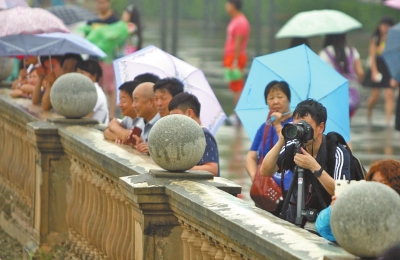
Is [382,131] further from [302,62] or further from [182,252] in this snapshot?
[182,252]

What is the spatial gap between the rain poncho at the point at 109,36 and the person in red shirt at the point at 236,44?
8.70 feet

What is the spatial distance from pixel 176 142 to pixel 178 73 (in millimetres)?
3398

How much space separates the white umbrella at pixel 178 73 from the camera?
28.3 feet

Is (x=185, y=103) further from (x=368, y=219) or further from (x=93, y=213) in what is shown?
(x=368, y=219)

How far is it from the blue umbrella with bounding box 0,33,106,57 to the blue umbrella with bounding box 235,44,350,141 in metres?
2.59

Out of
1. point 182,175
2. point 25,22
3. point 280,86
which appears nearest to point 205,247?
point 182,175

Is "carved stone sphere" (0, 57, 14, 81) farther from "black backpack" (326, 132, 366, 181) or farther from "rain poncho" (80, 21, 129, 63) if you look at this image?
"black backpack" (326, 132, 366, 181)

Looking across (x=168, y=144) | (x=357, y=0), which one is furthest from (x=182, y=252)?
(x=357, y=0)

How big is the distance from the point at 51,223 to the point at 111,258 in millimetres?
1597

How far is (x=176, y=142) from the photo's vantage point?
560 cm

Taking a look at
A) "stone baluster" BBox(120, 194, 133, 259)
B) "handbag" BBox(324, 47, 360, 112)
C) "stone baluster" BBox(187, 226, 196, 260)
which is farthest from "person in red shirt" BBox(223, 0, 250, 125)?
"stone baluster" BBox(187, 226, 196, 260)

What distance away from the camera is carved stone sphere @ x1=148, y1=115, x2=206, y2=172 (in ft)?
18.4

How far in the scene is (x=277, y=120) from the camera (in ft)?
23.5

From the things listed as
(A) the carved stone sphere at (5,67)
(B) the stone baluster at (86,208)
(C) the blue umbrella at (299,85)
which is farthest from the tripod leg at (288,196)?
(A) the carved stone sphere at (5,67)
